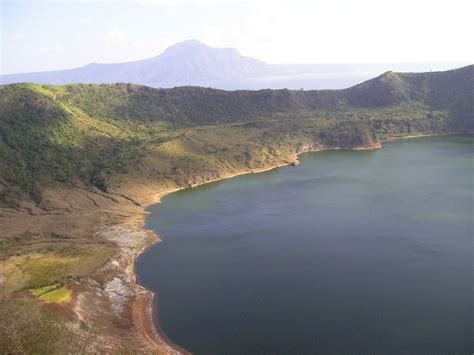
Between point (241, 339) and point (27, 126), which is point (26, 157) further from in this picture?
point (241, 339)

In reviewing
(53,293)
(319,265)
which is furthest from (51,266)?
(319,265)

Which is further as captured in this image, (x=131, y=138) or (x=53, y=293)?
(x=131, y=138)

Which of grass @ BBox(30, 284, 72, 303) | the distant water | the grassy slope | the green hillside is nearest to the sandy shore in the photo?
the distant water

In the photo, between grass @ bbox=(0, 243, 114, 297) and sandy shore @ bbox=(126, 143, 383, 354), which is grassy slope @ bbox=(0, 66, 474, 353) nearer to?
grass @ bbox=(0, 243, 114, 297)

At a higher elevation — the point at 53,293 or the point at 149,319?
the point at 53,293

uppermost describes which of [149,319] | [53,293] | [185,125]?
[185,125]

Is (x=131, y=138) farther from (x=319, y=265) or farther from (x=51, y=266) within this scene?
(x=319, y=265)
